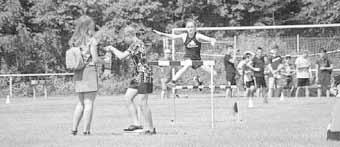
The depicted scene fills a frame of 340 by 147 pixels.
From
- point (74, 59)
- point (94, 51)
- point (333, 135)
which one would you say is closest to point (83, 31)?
point (94, 51)

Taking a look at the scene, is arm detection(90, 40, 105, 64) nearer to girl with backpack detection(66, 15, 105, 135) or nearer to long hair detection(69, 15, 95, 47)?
girl with backpack detection(66, 15, 105, 135)

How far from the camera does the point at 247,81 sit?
81.3 ft

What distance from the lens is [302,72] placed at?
30219 mm

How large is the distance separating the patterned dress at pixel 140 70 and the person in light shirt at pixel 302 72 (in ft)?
62.3

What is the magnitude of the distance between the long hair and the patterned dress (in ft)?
2.40

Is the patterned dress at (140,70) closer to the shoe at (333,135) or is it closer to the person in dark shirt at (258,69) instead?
the shoe at (333,135)

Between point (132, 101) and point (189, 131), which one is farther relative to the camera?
point (189, 131)

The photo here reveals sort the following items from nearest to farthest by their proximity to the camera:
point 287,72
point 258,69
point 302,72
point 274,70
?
point 258,69 < point 302,72 < point 274,70 < point 287,72

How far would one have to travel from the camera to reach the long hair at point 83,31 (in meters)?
11.8

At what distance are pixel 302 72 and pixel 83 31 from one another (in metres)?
19.7

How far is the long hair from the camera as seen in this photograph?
11766mm

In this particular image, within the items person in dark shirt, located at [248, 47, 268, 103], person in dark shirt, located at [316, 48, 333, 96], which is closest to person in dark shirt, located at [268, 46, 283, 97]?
person in dark shirt, located at [316, 48, 333, 96]

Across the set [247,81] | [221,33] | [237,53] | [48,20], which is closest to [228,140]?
[247,81]

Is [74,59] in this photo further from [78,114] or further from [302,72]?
[302,72]
